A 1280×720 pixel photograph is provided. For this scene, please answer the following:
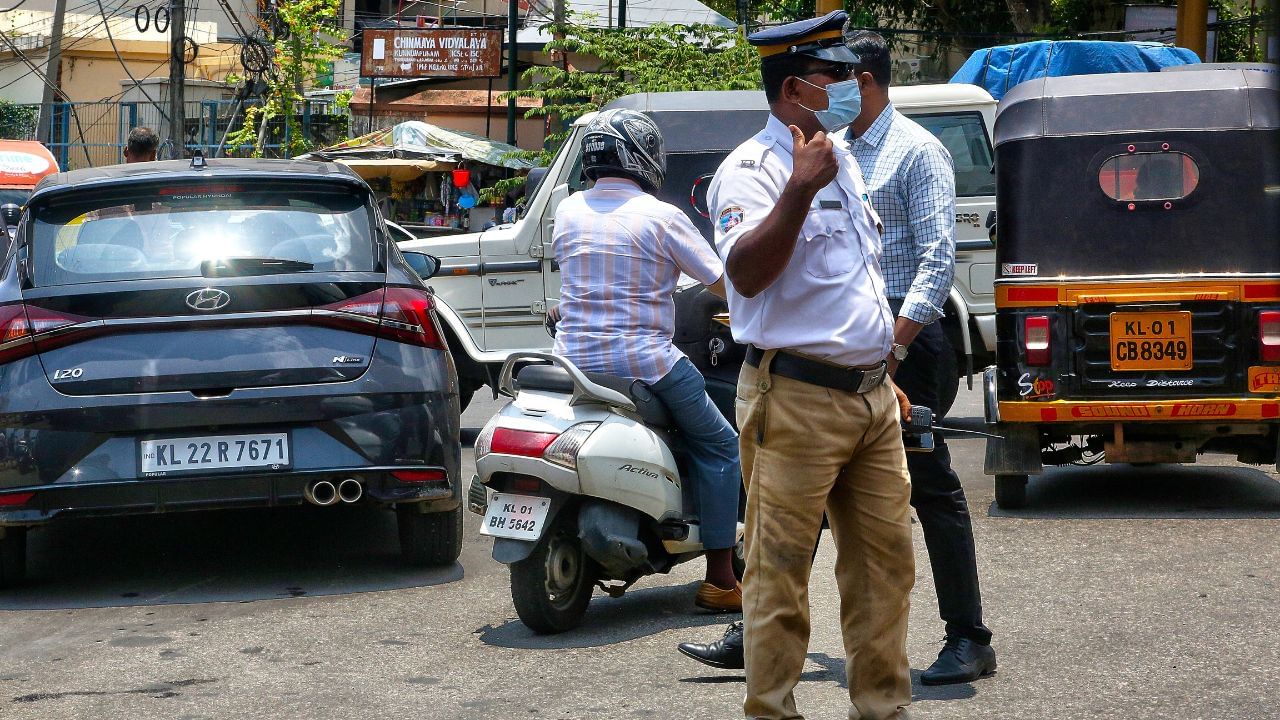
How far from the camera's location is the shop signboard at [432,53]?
30500 mm

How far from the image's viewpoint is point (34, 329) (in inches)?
219

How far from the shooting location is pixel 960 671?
4.48 metres

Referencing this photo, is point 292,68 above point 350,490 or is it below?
above

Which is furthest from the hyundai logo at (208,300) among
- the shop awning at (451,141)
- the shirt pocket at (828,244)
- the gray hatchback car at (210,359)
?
the shop awning at (451,141)

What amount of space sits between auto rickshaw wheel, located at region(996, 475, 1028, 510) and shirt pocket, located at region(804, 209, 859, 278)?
13.4ft

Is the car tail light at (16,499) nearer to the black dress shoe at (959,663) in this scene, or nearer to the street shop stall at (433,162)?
the black dress shoe at (959,663)

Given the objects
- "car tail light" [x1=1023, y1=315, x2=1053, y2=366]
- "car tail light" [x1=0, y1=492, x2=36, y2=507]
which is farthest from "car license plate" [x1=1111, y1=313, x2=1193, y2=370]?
"car tail light" [x1=0, y1=492, x2=36, y2=507]

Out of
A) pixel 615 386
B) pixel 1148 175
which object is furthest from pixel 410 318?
pixel 1148 175

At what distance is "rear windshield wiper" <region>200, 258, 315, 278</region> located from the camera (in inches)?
228

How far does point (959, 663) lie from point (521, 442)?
1.56 meters

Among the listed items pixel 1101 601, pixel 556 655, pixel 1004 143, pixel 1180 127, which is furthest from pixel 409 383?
pixel 1180 127

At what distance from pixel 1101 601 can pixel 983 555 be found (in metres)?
0.92

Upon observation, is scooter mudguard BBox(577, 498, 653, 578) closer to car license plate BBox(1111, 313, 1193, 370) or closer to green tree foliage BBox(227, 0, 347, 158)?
car license plate BBox(1111, 313, 1193, 370)

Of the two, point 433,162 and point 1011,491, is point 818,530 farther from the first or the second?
point 433,162
